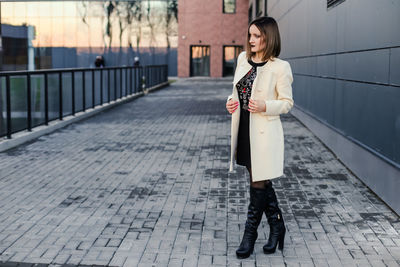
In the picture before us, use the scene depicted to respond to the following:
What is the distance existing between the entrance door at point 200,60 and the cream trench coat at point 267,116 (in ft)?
128

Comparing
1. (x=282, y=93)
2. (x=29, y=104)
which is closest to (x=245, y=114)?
(x=282, y=93)

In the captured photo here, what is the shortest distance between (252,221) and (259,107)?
903 millimetres

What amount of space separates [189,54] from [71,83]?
3016cm

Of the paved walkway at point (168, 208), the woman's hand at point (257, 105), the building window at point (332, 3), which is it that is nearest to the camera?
the woman's hand at point (257, 105)

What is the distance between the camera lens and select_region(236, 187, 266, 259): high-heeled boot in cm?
414

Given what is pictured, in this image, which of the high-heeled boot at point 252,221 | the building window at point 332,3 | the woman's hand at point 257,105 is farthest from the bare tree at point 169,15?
the woman's hand at point 257,105


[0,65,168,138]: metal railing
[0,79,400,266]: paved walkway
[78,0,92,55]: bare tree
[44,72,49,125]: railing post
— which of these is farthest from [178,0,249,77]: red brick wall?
[0,79,400,266]: paved walkway

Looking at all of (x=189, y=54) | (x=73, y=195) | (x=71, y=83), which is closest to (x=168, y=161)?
(x=73, y=195)

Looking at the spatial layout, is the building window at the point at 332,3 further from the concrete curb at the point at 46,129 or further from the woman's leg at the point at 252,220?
the concrete curb at the point at 46,129

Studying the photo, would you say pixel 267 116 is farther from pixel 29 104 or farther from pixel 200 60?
pixel 200 60

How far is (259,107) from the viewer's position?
12.5 ft

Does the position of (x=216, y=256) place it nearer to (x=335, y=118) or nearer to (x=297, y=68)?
(x=335, y=118)

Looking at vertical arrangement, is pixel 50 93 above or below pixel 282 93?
below

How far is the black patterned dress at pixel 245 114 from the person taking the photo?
13.2ft
